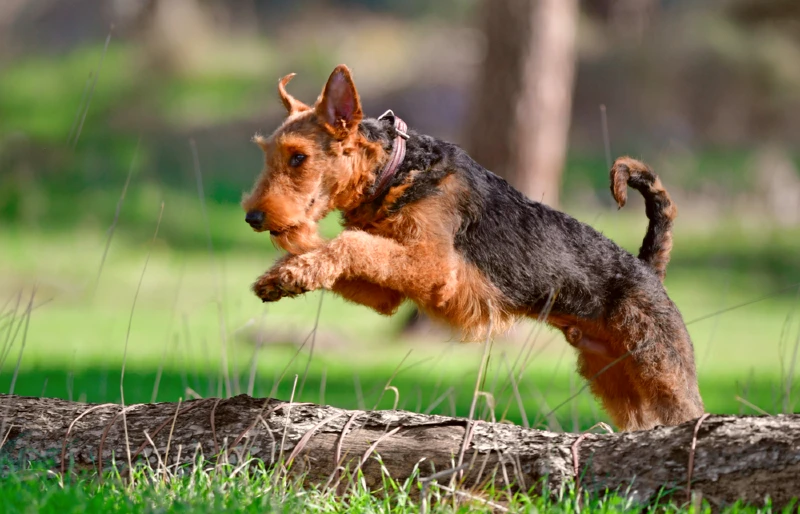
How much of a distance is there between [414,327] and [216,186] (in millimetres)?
8269

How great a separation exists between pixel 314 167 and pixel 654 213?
1.97 m

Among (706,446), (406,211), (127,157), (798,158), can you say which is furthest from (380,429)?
(798,158)

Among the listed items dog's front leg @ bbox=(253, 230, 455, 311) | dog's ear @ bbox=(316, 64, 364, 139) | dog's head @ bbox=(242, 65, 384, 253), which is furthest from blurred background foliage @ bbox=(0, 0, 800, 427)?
dog's ear @ bbox=(316, 64, 364, 139)

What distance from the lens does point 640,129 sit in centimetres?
2225

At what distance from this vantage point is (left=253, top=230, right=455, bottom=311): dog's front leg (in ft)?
13.6

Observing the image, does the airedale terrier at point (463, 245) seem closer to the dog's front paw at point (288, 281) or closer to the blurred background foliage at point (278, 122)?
the dog's front paw at point (288, 281)

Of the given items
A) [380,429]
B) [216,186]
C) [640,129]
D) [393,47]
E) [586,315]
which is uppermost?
[393,47]

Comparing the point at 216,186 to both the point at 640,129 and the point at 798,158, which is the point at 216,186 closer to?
the point at 640,129

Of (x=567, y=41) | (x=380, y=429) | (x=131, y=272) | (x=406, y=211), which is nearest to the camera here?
(x=380, y=429)

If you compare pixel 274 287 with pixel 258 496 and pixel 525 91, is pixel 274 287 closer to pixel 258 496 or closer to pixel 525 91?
pixel 258 496

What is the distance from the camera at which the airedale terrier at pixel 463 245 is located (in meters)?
4.52

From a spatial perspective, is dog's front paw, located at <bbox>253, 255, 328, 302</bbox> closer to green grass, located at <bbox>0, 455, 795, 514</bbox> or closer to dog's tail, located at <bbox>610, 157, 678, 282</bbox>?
green grass, located at <bbox>0, 455, 795, 514</bbox>

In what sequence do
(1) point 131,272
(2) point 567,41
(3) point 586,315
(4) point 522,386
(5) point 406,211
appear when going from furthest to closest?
1. (1) point 131,272
2. (2) point 567,41
3. (4) point 522,386
4. (3) point 586,315
5. (5) point 406,211

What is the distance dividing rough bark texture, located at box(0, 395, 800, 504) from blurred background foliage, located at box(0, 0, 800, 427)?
11.8 ft
